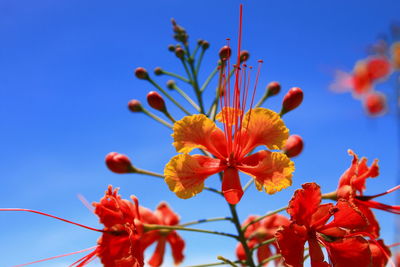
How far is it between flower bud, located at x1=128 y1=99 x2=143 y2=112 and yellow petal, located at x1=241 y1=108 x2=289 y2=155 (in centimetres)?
125

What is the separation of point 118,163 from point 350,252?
5.05ft

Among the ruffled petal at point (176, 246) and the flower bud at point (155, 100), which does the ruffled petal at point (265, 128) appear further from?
the ruffled petal at point (176, 246)

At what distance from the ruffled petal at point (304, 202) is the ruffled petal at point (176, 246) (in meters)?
1.76

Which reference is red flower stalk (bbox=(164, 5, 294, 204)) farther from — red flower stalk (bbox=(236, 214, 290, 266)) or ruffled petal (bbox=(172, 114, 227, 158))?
red flower stalk (bbox=(236, 214, 290, 266))

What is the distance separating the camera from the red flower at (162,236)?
2.98 m

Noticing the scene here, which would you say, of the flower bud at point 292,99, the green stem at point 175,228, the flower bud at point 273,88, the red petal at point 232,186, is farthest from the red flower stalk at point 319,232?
the flower bud at point 273,88

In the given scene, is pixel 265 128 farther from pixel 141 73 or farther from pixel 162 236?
pixel 162 236

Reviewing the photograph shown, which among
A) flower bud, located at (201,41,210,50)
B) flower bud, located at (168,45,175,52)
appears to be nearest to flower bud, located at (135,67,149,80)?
flower bud, located at (168,45,175,52)

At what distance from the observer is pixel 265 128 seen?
2.06 m

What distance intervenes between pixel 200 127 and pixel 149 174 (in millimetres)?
722

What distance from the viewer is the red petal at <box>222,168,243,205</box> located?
6.40ft

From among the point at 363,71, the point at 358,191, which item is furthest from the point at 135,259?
the point at 363,71

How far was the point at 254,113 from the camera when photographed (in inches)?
81.0

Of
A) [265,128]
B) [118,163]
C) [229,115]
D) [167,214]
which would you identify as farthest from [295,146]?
[167,214]
